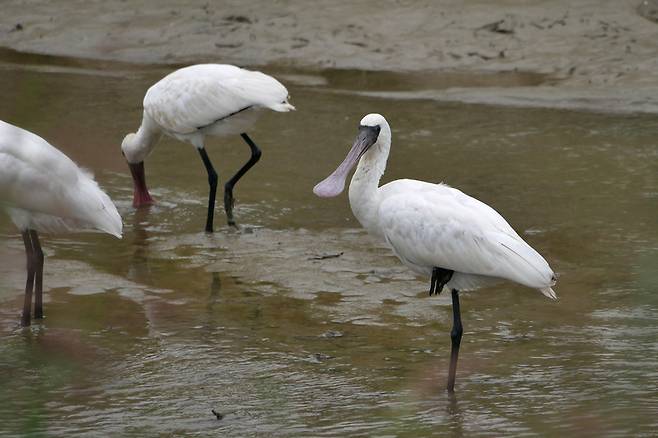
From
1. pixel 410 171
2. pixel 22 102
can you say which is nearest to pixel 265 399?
pixel 22 102

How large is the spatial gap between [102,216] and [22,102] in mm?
4801

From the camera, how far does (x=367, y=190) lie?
6.16m

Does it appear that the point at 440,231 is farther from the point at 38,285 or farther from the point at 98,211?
the point at 38,285

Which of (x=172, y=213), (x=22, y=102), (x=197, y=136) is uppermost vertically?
(x=22, y=102)

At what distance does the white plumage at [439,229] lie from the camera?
5.48 m

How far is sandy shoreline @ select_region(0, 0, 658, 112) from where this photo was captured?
13758 millimetres

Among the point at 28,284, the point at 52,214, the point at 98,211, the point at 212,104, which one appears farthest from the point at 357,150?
the point at 212,104

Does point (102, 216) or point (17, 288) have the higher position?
point (102, 216)

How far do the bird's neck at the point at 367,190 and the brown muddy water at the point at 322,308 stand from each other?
64 cm

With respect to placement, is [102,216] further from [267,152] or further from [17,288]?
Answer: [267,152]

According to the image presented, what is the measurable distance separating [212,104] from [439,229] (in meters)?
3.50

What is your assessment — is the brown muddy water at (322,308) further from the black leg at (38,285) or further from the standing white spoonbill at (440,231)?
the standing white spoonbill at (440,231)

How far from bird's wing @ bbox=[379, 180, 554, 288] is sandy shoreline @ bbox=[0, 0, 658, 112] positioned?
7273 mm

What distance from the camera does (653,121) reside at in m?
12.1
